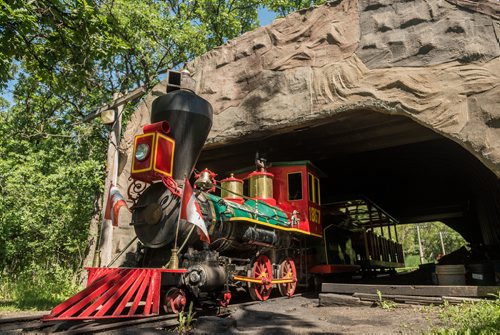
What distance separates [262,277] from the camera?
250 inches

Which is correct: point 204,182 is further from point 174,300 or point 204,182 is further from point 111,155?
point 111,155

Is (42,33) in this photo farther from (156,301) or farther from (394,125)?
(394,125)

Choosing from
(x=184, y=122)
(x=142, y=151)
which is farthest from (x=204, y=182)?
(x=142, y=151)

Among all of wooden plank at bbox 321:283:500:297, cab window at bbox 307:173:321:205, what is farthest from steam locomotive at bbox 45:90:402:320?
wooden plank at bbox 321:283:500:297

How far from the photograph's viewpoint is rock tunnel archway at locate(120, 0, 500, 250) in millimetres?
5816

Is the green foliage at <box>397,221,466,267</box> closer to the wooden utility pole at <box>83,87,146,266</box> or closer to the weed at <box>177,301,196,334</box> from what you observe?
the wooden utility pole at <box>83,87,146,266</box>

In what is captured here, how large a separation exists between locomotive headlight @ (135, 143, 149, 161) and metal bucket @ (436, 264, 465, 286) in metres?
5.57

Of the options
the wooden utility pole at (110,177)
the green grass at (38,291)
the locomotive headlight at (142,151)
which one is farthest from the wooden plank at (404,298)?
the green grass at (38,291)

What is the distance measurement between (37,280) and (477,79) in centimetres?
1151

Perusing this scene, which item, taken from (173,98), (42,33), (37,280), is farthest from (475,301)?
(37,280)

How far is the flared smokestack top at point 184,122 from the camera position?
17.2ft

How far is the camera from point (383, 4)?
266 inches

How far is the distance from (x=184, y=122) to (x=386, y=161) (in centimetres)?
821

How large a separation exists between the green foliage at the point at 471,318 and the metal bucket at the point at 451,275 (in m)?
1.65
